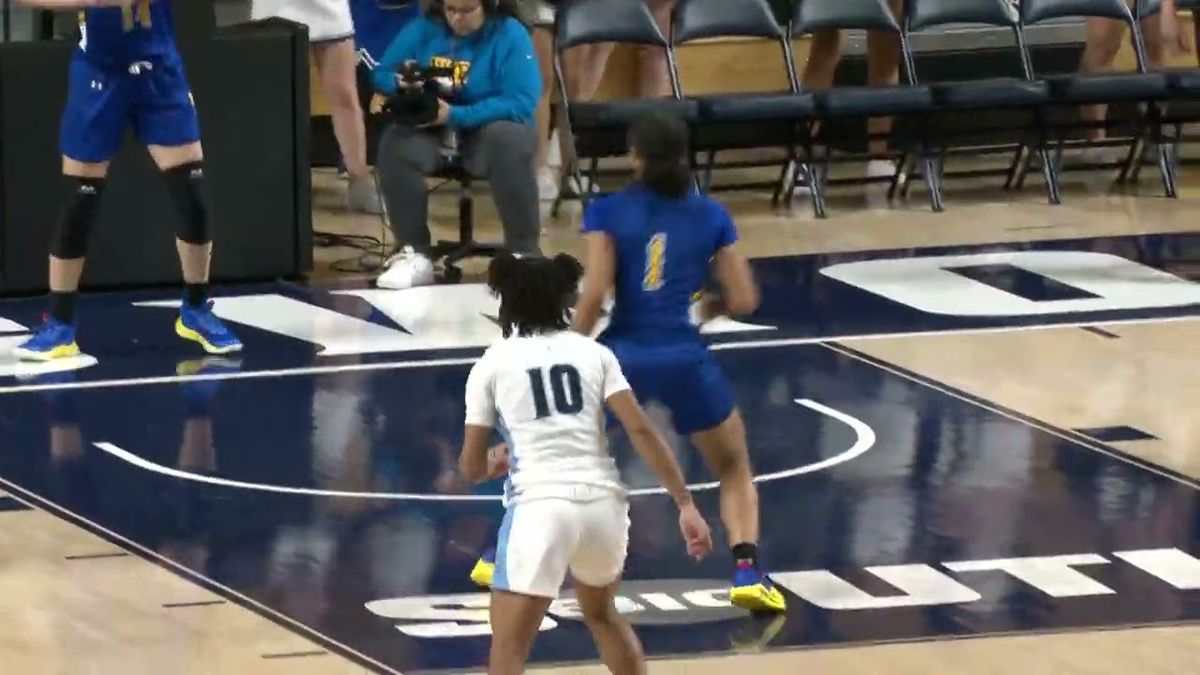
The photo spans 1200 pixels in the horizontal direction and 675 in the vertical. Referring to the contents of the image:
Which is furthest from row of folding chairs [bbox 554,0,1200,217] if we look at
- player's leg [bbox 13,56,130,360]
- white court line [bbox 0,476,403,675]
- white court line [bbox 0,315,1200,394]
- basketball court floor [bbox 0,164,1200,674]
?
white court line [bbox 0,476,403,675]

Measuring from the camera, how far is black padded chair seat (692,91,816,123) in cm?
1155

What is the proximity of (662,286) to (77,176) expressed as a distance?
351 cm

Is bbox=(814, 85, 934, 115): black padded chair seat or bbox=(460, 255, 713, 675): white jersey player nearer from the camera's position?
bbox=(460, 255, 713, 675): white jersey player

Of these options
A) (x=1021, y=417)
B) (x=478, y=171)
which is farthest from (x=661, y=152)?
(x=478, y=171)

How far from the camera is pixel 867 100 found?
11820mm

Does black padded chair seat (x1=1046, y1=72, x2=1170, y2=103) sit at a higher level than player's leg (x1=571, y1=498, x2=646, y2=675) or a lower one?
higher

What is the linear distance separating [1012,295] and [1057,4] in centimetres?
290

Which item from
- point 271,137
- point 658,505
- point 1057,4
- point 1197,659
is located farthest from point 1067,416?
point 1057,4

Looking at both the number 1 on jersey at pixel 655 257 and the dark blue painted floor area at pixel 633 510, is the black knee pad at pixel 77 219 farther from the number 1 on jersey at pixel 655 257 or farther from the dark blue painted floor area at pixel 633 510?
the number 1 on jersey at pixel 655 257

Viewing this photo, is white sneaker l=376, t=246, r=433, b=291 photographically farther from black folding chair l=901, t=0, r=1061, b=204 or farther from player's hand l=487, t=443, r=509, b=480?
player's hand l=487, t=443, r=509, b=480

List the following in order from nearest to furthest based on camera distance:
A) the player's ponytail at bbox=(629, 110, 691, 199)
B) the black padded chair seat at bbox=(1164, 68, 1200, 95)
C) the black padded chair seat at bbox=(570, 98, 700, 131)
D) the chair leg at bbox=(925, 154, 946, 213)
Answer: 1. the player's ponytail at bbox=(629, 110, 691, 199)
2. the black padded chair seat at bbox=(570, 98, 700, 131)
3. the chair leg at bbox=(925, 154, 946, 213)
4. the black padded chair seat at bbox=(1164, 68, 1200, 95)

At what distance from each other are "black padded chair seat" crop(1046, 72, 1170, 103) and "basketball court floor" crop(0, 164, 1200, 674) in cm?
123

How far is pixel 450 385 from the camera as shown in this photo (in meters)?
8.68

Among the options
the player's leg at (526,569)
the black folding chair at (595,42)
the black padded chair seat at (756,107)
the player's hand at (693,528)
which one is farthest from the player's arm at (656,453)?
the black padded chair seat at (756,107)
